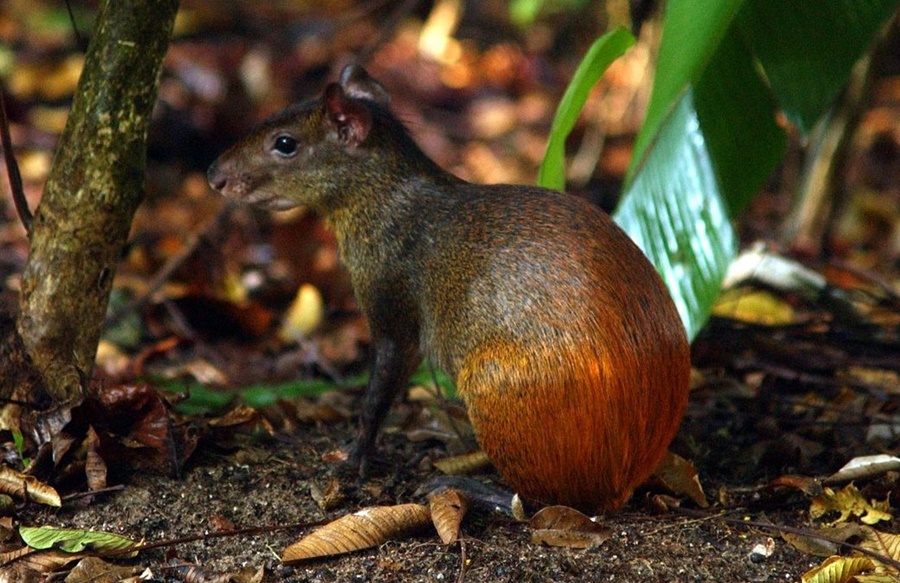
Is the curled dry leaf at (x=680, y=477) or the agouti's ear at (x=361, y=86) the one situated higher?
the agouti's ear at (x=361, y=86)

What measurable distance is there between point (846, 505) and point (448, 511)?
1192 millimetres

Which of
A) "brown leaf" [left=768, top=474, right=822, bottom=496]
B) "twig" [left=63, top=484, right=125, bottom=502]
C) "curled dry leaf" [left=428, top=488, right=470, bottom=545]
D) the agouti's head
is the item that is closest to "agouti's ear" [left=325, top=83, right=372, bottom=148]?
the agouti's head

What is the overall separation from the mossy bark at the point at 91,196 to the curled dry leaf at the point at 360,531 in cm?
91

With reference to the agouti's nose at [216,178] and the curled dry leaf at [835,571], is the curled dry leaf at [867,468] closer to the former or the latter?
the curled dry leaf at [835,571]

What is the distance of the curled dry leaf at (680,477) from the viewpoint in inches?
141

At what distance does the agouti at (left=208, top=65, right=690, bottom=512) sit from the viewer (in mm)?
3211

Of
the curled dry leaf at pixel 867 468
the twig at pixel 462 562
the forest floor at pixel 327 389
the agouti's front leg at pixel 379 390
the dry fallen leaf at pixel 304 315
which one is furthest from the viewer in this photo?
the dry fallen leaf at pixel 304 315

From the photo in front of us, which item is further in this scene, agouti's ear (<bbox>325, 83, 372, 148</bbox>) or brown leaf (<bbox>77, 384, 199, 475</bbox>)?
agouti's ear (<bbox>325, 83, 372, 148</bbox>)

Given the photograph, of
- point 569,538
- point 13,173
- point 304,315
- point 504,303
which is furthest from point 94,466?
point 304,315

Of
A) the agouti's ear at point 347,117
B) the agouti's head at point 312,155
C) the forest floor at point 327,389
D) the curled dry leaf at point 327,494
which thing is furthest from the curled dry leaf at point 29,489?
the agouti's ear at point 347,117

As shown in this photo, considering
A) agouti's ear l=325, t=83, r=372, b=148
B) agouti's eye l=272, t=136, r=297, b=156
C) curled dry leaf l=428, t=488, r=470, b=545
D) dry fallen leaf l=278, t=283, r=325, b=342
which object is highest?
agouti's ear l=325, t=83, r=372, b=148

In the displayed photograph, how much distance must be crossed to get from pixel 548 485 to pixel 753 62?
2009 mm

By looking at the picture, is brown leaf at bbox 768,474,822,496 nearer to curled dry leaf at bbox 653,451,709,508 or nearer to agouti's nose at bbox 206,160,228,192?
curled dry leaf at bbox 653,451,709,508

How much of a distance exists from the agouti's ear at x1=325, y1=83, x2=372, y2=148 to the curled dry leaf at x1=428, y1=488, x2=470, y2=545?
122cm
